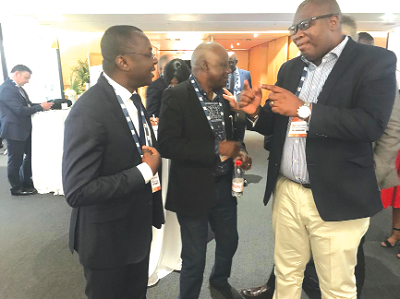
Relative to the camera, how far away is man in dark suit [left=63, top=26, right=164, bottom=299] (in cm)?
105

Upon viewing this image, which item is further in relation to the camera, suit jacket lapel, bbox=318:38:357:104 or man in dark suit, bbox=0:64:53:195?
man in dark suit, bbox=0:64:53:195

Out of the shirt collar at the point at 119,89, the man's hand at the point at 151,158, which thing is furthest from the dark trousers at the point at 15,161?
the man's hand at the point at 151,158

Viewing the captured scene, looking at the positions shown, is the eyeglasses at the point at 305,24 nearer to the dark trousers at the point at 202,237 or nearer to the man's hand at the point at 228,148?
the man's hand at the point at 228,148

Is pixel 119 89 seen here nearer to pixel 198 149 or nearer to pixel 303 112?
pixel 198 149

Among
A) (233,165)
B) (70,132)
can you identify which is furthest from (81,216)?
(233,165)

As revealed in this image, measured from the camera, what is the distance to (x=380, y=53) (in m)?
1.18

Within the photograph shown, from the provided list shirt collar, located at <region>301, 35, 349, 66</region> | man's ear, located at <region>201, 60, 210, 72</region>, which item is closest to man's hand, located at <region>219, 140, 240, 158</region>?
man's ear, located at <region>201, 60, 210, 72</region>

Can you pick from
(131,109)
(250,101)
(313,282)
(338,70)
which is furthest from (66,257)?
(338,70)

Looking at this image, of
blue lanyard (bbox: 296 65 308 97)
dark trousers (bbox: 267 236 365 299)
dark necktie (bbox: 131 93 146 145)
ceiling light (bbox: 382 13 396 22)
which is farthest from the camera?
ceiling light (bbox: 382 13 396 22)

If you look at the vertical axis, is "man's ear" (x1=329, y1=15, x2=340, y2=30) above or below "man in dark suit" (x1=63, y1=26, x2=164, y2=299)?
above

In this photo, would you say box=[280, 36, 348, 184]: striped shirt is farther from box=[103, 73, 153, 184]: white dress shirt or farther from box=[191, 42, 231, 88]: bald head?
box=[103, 73, 153, 184]: white dress shirt

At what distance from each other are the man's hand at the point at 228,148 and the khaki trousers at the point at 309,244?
29 centimetres

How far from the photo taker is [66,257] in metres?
2.55

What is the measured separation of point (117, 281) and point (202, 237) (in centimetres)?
58
